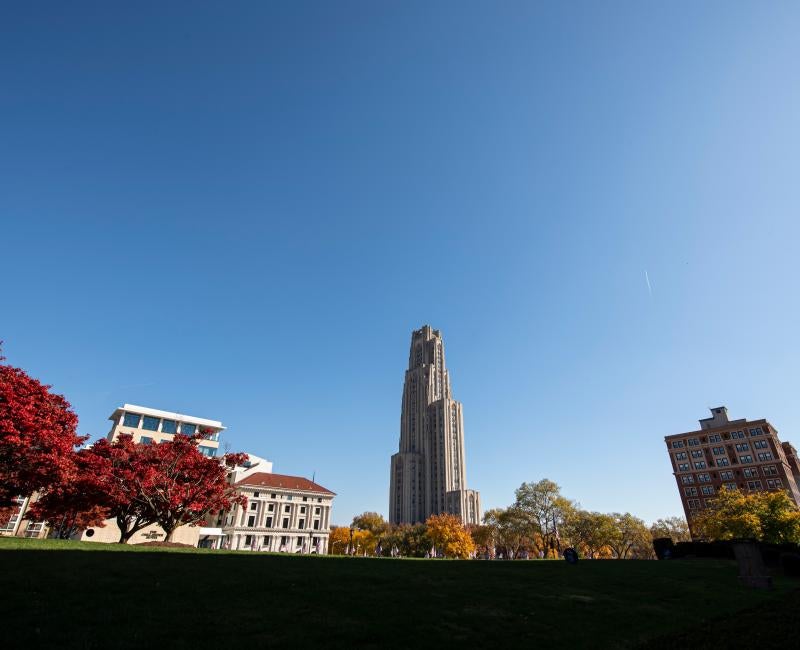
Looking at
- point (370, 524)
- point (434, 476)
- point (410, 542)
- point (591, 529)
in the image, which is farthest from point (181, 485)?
point (434, 476)

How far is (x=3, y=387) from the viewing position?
26250mm

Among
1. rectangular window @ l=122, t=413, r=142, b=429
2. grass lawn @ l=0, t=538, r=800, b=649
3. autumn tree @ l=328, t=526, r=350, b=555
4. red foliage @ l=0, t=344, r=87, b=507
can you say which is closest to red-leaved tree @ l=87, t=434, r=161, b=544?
red foliage @ l=0, t=344, r=87, b=507

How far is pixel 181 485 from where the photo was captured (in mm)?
35719

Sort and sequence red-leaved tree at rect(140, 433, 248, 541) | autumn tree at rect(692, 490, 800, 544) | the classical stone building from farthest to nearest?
the classical stone building → autumn tree at rect(692, 490, 800, 544) → red-leaved tree at rect(140, 433, 248, 541)

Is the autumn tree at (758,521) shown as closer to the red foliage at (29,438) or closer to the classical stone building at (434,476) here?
the red foliage at (29,438)

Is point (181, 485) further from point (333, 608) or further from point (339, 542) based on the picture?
point (339, 542)

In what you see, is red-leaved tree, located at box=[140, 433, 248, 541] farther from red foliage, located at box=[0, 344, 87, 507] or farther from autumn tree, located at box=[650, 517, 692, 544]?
autumn tree, located at box=[650, 517, 692, 544]

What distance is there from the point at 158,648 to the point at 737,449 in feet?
406

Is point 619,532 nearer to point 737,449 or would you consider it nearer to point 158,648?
point 737,449

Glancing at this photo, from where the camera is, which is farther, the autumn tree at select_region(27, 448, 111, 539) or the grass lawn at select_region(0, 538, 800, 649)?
the autumn tree at select_region(27, 448, 111, 539)

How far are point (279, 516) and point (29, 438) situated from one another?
68498mm

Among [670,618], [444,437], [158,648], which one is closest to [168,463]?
[158,648]

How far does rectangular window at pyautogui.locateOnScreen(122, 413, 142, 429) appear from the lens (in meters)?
79.1

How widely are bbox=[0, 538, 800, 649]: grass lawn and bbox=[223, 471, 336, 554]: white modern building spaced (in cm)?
7340
